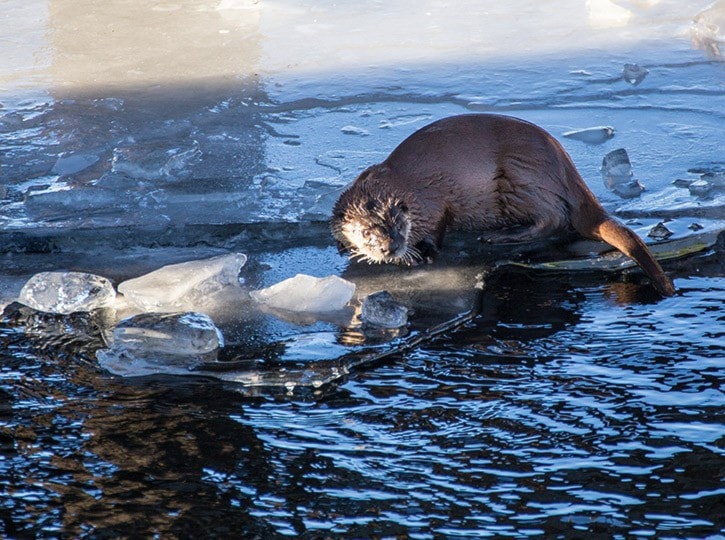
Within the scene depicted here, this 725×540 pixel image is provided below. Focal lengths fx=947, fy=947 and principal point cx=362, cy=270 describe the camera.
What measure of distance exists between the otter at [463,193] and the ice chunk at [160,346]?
2.57 feet

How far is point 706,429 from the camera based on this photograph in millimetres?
2281

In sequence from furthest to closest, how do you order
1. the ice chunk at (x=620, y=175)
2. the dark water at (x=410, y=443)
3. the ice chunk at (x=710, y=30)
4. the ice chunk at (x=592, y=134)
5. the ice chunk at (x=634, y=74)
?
the ice chunk at (x=710, y=30) → the ice chunk at (x=634, y=74) → the ice chunk at (x=592, y=134) → the ice chunk at (x=620, y=175) → the dark water at (x=410, y=443)

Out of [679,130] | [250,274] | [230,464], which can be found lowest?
[230,464]

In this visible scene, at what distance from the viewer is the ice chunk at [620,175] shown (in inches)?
148

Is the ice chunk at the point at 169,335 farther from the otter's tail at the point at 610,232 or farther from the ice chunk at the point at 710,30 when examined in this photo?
the ice chunk at the point at 710,30

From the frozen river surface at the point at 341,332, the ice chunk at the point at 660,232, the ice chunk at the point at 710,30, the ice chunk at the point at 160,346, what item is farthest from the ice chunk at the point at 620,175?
the ice chunk at the point at 710,30

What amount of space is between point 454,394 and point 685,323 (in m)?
0.81

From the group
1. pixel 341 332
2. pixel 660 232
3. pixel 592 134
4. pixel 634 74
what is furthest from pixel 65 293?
pixel 634 74

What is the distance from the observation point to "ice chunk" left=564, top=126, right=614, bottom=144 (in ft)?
14.4

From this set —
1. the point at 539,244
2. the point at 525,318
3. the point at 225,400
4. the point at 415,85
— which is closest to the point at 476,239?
the point at 539,244

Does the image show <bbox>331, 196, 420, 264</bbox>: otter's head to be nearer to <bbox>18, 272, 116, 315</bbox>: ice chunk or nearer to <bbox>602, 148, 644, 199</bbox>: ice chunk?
<bbox>18, 272, 116, 315</bbox>: ice chunk

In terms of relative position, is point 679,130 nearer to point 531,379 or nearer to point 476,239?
point 476,239

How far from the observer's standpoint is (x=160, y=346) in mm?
2686

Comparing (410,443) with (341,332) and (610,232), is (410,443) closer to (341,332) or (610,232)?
(341,332)
